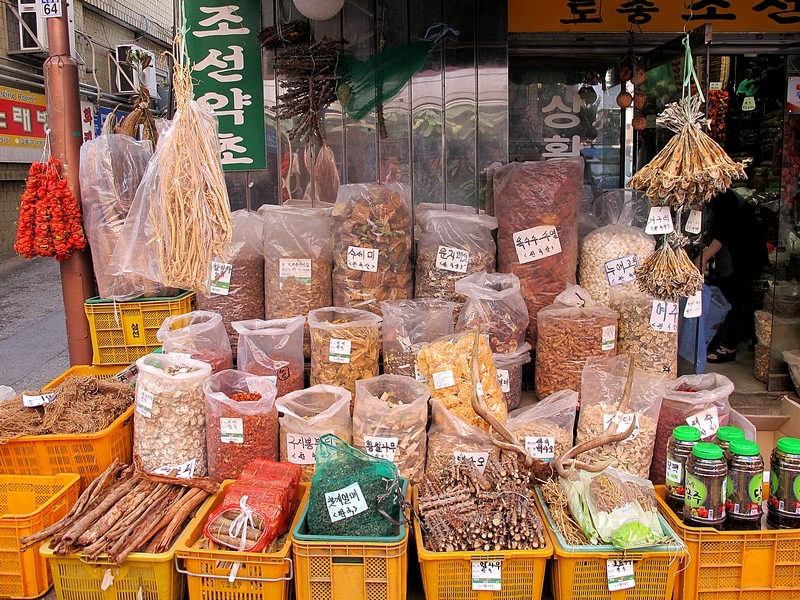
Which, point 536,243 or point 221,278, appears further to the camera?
point 221,278

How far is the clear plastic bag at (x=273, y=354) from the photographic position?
11.0ft

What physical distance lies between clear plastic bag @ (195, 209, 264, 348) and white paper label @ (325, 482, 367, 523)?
1611mm

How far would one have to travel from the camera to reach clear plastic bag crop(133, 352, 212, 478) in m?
2.98

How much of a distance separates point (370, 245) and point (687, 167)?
1.57 meters

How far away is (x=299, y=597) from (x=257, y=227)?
82.1 inches

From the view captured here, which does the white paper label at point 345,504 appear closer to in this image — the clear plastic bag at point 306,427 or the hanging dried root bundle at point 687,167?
the clear plastic bag at point 306,427

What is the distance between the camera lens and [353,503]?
2475 mm

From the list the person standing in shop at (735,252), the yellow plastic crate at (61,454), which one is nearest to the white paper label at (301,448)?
the yellow plastic crate at (61,454)

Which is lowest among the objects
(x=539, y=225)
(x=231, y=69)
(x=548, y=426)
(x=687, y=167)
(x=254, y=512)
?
(x=254, y=512)

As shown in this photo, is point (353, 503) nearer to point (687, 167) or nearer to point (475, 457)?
point (475, 457)

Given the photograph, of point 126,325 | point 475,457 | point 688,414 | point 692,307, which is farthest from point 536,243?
point 126,325

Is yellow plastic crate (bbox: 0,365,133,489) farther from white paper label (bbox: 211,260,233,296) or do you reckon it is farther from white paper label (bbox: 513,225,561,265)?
white paper label (bbox: 513,225,561,265)

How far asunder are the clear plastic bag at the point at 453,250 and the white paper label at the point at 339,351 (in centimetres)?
63

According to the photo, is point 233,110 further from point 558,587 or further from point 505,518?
point 558,587
